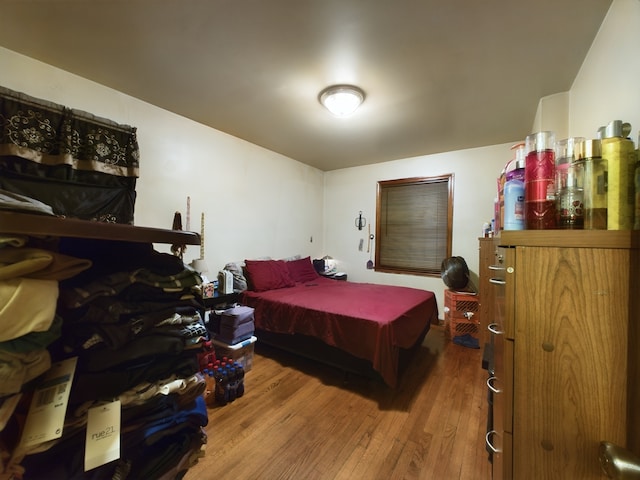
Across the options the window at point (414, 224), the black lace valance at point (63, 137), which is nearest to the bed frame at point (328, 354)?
the window at point (414, 224)

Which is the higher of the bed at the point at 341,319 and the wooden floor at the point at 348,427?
the bed at the point at 341,319

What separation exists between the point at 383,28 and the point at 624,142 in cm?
136

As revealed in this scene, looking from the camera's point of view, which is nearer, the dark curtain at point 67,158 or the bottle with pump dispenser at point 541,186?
the bottle with pump dispenser at point 541,186

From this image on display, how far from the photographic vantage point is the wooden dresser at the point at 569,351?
2.46 feet

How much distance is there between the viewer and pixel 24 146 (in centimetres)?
183

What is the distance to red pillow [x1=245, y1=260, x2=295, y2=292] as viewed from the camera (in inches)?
125

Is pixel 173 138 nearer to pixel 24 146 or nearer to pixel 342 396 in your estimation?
pixel 24 146

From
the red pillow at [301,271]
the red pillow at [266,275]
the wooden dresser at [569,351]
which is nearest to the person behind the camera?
the wooden dresser at [569,351]

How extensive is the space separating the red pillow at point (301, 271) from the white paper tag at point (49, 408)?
3.25 meters

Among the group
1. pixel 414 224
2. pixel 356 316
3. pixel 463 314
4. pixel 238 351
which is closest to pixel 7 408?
pixel 356 316

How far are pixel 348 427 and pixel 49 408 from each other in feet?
5.91

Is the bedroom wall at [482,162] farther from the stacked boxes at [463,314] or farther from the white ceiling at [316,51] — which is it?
the stacked boxes at [463,314]

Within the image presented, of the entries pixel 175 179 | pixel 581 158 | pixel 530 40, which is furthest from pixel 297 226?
pixel 581 158

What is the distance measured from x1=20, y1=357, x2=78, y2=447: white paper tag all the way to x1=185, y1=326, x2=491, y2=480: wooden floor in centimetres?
138
